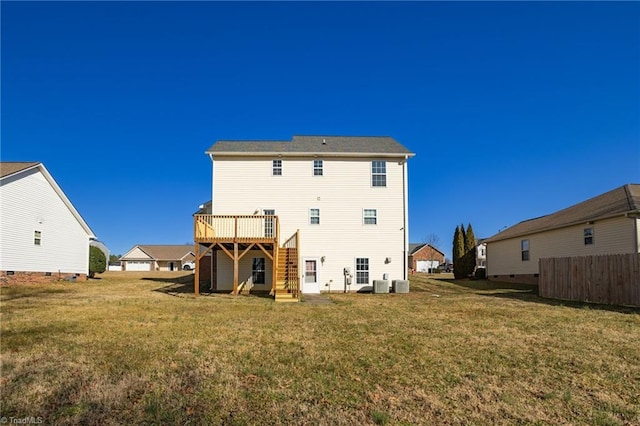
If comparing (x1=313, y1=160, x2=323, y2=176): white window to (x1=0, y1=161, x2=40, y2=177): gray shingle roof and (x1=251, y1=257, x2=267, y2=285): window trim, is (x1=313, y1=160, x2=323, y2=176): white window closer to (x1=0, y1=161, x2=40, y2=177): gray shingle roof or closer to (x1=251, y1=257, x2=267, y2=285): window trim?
(x1=251, y1=257, x2=267, y2=285): window trim

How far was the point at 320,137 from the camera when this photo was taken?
2278cm

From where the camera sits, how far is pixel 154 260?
62.9 meters

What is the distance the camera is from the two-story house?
19.9 m

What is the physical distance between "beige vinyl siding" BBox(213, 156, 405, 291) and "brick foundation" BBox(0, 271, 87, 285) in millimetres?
9661

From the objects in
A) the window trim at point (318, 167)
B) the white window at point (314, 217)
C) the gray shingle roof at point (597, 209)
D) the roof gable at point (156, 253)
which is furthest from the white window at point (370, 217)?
the roof gable at point (156, 253)

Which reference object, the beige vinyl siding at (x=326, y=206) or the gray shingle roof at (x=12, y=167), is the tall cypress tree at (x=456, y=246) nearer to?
the beige vinyl siding at (x=326, y=206)

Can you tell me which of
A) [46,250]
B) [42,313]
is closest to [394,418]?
[42,313]

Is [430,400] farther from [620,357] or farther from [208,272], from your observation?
[208,272]

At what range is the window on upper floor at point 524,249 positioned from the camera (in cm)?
2598

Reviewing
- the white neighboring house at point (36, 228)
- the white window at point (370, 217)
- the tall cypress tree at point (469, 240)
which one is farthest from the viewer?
the tall cypress tree at point (469, 240)

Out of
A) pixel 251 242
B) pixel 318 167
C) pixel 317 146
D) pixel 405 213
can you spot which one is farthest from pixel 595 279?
pixel 317 146

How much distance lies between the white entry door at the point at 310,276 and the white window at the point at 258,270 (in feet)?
6.69

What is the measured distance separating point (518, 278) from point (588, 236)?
277 inches

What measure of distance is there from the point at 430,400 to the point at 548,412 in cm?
124
